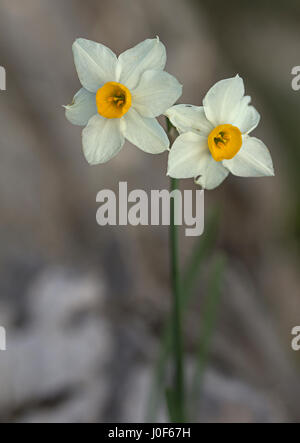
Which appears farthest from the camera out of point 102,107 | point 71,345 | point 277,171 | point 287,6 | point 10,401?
point 287,6

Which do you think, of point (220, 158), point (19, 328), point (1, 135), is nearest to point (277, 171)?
point (1, 135)

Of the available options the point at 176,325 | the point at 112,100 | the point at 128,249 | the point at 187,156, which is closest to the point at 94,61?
the point at 112,100

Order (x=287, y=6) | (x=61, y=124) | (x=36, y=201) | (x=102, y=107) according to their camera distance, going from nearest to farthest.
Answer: (x=102, y=107) → (x=36, y=201) → (x=61, y=124) → (x=287, y=6)

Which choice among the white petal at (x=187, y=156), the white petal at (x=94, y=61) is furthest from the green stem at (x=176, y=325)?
the white petal at (x=94, y=61)

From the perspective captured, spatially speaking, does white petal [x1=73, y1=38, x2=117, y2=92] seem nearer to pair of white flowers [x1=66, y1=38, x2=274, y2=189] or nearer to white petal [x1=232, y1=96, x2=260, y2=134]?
pair of white flowers [x1=66, y1=38, x2=274, y2=189]

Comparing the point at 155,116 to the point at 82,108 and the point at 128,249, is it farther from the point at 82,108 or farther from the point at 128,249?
the point at 128,249

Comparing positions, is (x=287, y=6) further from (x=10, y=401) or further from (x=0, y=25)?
(x=10, y=401)

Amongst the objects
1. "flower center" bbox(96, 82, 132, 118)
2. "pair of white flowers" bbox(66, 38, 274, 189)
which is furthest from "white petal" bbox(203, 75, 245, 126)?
"flower center" bbox(96, 82, 132, 118)
